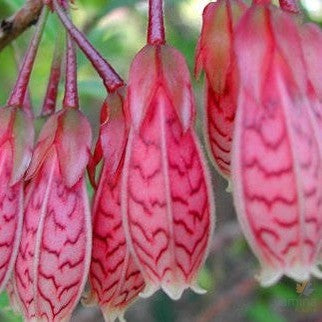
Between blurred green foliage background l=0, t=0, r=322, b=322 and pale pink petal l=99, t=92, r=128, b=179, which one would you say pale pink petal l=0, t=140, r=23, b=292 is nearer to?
pale pink petal l=99, t=92, r=128, b=179

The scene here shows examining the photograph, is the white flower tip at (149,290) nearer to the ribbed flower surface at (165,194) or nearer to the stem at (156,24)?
the ribbed flower surface at (165,194)

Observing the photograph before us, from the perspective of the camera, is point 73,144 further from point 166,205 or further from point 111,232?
point 166,205

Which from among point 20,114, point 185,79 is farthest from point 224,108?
point 20,114

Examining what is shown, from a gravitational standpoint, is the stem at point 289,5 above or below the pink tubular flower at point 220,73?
Answer: above

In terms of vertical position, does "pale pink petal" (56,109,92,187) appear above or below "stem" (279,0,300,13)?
below

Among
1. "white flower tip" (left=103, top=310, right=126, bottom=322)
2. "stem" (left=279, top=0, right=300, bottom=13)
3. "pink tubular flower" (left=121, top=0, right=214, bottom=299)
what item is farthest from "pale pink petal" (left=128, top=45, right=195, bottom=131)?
"white flower tip" (left=103, top=310, right=126, bottom=322)

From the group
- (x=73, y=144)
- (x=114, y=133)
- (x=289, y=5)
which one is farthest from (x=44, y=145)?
(x=289, y=5)

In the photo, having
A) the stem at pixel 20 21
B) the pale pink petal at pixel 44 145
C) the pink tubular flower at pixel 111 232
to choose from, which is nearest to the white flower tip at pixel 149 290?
the pink tubular flower at pixel 111 232
